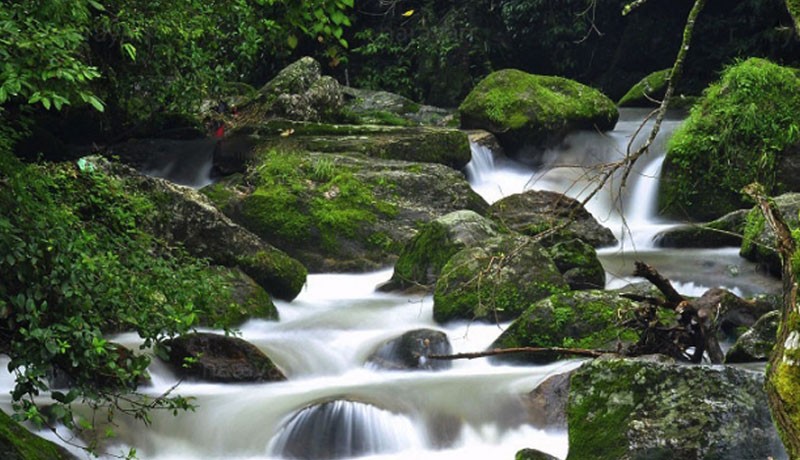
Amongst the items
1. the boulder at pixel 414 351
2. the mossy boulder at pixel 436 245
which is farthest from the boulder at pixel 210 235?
the boulder at pixel 414 351

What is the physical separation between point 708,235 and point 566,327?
13.2ft

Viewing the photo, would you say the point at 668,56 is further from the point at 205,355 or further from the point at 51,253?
the point at 51,253

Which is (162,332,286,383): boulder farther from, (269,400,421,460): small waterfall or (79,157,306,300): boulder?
(79,157,306,300): boulder

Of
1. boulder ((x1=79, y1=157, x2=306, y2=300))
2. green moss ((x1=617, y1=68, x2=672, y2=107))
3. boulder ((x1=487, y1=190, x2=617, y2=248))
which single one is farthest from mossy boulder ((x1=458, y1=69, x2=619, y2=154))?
boulder ((x1=79, y1=157, x2=306, y2=300))

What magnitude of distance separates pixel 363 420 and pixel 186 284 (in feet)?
5.50

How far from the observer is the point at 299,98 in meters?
15.8

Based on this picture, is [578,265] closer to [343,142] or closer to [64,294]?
[343,142]

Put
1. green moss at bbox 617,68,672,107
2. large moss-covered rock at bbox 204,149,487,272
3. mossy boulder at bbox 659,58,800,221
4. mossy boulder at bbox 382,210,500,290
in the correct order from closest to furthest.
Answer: mossy boulder at bbox 382,210,500,290, large moss-covered rock at bbox 204,149,487,272, mossy boulder at bbox 659,58,800,221, green moss at bbox 617,68,672,107

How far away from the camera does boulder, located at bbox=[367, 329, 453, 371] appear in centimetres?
816

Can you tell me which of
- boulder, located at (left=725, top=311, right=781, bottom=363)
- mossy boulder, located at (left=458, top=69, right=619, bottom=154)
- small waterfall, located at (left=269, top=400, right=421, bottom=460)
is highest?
mossy boulder, located at (left=458, top=69, right=619, bottom=154)

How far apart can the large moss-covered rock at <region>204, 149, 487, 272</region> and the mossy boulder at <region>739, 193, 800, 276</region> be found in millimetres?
3493

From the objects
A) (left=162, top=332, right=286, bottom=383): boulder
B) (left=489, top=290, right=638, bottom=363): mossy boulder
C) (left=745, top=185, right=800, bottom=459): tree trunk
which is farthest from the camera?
(left=489, top=290, right=638, bottom=363): mossy boulder

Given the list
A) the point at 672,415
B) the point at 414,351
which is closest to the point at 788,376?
the point at 672,415

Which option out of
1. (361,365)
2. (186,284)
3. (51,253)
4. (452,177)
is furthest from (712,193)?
(51,253)
